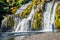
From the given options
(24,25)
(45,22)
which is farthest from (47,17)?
(24,25)

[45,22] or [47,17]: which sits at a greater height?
[47,17]

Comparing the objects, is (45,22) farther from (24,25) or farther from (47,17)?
(24,25)

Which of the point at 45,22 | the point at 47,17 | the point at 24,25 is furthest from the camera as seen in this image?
the point at 24,25

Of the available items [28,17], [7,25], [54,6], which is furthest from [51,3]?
[7,25]

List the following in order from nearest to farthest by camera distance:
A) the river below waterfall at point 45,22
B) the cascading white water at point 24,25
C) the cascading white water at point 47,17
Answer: the cascading white water at point 47,17, the river below waterfall at point 45,22, the cascading white water at point 24,25

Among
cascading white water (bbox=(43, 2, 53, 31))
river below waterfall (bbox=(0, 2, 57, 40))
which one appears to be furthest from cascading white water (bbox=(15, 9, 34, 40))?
cascading white water (bbox=(43, 2, 53, 31))

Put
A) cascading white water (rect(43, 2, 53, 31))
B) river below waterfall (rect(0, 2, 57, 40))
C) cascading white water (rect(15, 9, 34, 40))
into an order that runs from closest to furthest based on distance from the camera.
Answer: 1. cascading white water (rect(43, 2, 53, 31))
2. river below waterfall (rect(0, 2, 57, 40))
3. cascading white water (rect(15, 9, 34, 40))

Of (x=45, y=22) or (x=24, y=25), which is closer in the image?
(x=45, y=22)

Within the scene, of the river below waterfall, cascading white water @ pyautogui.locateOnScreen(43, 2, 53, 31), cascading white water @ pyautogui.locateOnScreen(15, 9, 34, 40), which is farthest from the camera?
cascading white water @ pyautogui.locateOnScreen(15, 9, 34, 40)

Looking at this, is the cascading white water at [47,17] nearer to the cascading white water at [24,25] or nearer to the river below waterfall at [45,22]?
the river below waterfall at [45,22]

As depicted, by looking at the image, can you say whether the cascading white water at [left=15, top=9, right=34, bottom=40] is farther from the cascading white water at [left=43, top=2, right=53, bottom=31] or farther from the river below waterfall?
the cascading white water at [left=43, top=2, right=53, bottom=31]

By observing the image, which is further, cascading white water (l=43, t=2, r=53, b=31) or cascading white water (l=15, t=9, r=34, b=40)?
cascading white water (l=15, t=9, r=34, b=40)

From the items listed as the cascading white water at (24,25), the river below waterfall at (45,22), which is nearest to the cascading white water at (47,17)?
the river below waterfall at (45,22)

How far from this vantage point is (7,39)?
24.6m
